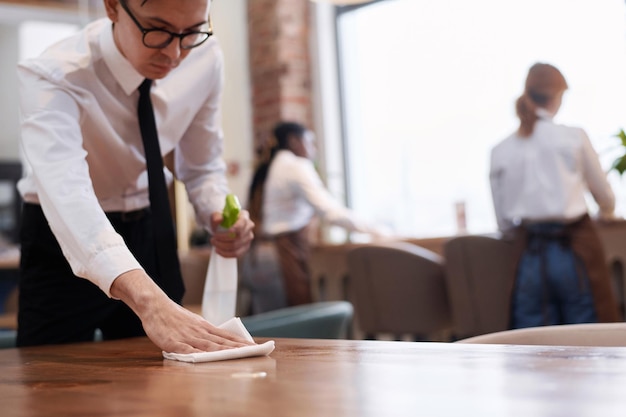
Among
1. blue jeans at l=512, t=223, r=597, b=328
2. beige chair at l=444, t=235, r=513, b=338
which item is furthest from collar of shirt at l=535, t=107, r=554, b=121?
beige chair at l=444, t=235, r=513, b=338

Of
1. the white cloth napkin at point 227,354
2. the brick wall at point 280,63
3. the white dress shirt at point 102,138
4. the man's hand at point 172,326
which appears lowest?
the white cloth napkin at point 227,354

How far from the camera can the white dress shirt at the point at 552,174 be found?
12.5 ft

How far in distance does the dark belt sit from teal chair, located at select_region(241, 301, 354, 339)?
0.70 m

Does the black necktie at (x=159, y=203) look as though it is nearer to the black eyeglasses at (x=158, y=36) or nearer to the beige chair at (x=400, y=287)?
the black eyeglasses at (x=158, y=36)

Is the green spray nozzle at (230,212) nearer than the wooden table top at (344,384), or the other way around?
the wooden table top at (344,384)

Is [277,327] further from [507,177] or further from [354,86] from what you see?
[354,86]

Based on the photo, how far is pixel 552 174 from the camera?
3.84 m

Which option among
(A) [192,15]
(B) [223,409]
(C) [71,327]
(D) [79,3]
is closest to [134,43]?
(A) [192,15]

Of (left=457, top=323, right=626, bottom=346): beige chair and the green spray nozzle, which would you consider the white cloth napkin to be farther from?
the green spray nozzle

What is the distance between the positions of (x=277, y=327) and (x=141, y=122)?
40.4 inches

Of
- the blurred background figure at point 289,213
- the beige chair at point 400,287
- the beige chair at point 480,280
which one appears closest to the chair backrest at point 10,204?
the blurred background figure at point 289,213

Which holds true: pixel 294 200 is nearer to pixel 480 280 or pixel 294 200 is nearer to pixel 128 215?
pixel 480 280

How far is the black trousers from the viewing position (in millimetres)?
1743

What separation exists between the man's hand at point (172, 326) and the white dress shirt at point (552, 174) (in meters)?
2.73
